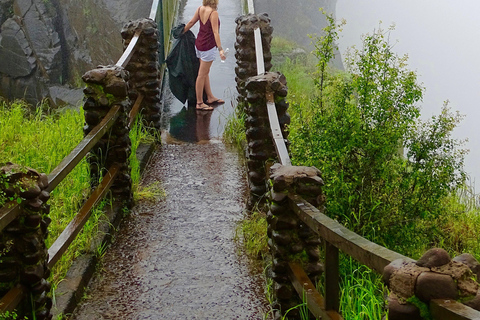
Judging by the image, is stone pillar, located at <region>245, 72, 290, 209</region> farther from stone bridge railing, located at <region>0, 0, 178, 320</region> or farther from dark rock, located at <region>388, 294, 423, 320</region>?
dark rock, located at <region>388, 294, 423, 320</region>

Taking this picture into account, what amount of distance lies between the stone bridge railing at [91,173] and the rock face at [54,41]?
11.2 metres

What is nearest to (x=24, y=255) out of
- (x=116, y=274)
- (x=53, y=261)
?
(x=53, y=261)

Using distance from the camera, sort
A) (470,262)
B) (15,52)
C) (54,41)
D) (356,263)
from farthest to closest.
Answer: (54,41)
(15,52)
(356,263)
(470,262)

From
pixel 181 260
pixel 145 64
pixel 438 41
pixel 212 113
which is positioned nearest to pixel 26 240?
pixel 181 260

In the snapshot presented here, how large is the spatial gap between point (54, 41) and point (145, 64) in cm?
1455

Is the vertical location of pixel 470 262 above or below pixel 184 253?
above

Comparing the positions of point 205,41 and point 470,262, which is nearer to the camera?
point 470,262

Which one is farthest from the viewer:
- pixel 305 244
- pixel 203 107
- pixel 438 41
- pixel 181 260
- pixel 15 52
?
pixel 438 41

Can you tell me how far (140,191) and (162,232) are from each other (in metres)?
1.00

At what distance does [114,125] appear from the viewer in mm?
5758

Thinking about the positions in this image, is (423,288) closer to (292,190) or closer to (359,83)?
(292,190)

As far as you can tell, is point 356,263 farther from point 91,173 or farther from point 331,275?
point 91,173

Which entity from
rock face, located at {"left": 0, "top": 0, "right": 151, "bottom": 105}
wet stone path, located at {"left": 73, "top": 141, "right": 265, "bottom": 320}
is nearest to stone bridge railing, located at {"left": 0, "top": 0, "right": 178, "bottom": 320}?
wet stone path, located at {"left": 73, "top": 141, "right": 265, "bottom": 320}

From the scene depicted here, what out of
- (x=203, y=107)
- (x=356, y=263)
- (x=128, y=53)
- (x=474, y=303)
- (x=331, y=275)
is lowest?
(x=356, y=263)
